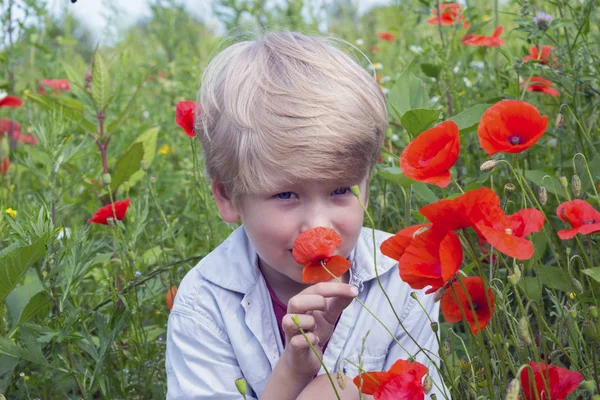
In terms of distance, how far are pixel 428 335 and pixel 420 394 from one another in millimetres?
709

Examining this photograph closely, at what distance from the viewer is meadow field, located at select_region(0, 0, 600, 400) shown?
1253mm

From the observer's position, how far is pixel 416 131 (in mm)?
1821

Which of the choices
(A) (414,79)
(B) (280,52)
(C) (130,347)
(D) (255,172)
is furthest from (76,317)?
(A) (414,79)

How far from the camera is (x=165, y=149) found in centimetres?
380

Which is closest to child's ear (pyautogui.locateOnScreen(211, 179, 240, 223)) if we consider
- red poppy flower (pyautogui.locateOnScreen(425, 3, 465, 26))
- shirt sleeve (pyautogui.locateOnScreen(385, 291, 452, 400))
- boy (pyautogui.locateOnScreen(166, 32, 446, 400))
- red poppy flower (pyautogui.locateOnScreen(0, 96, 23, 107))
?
boy (pyautogui.locateOnScreen(166, 32, 446, 400))

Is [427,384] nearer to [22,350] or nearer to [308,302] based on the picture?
[308,302]

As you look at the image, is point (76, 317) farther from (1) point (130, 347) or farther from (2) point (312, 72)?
(2) point (312, 72)

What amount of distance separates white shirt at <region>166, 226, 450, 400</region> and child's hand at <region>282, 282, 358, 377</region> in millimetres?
254

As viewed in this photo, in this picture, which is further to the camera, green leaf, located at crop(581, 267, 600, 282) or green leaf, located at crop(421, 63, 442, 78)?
green leaf, located at crop(421, 63, 442, 78)

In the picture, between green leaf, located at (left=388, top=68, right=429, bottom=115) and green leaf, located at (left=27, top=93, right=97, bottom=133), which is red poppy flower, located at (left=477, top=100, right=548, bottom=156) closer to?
green leaf, located at (left=388, top=68, right=429, bottom=115)

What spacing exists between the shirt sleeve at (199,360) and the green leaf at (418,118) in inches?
26.3

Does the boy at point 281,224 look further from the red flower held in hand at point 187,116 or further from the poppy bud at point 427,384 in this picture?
the poppy bud at point 427,384

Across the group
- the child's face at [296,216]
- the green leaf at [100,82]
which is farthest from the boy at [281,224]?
the green leaf at [100,82]

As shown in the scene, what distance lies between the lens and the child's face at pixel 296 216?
5.62 ft
